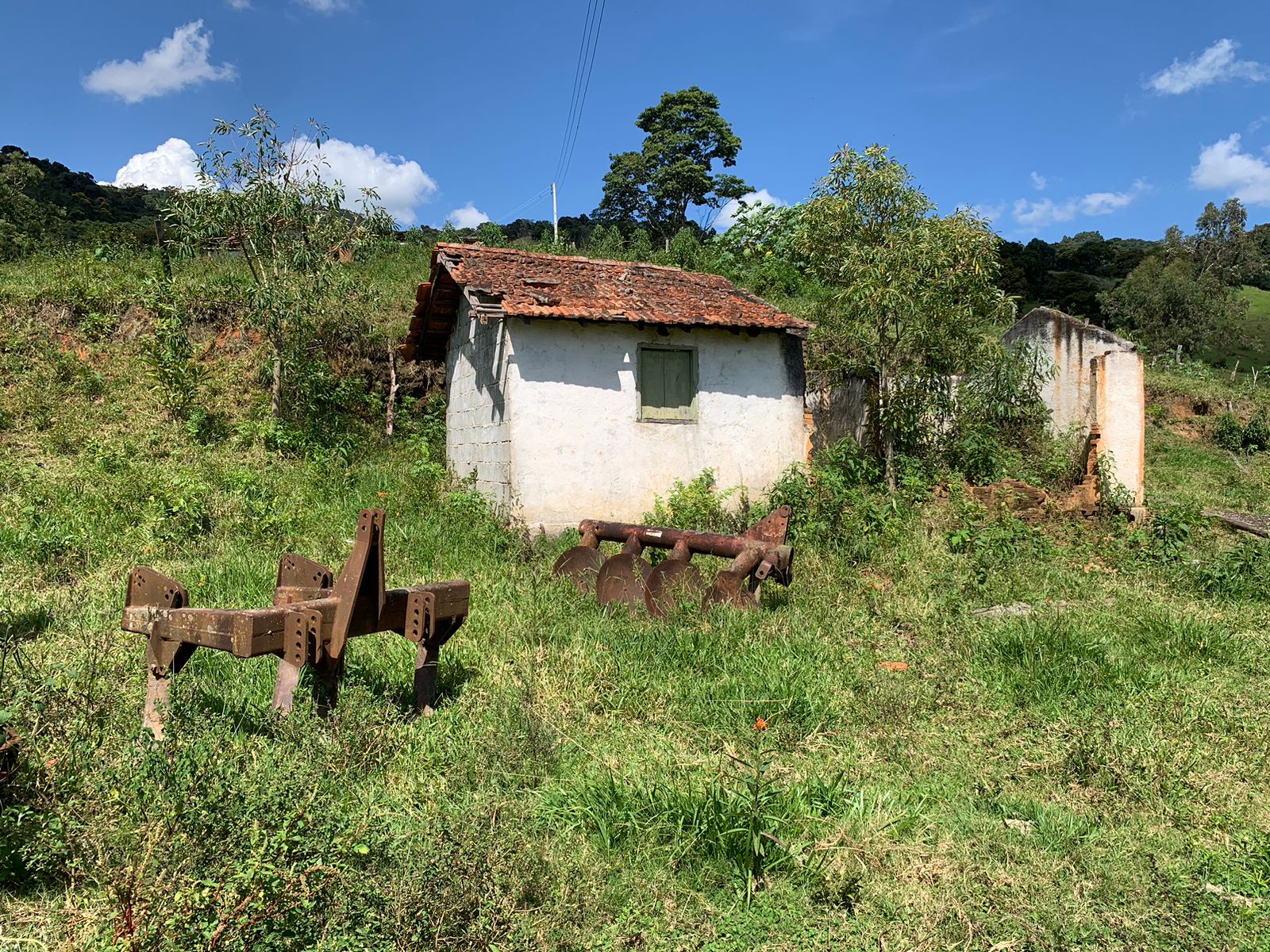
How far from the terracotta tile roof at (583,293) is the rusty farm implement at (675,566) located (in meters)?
3.18

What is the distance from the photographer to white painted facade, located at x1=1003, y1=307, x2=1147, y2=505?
11.0m

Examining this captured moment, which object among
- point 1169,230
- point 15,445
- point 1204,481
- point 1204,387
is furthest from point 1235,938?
point 1169,230

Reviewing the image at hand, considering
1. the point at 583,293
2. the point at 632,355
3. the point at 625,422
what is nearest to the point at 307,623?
the point at 625,422

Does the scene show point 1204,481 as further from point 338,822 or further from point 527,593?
point 338,822

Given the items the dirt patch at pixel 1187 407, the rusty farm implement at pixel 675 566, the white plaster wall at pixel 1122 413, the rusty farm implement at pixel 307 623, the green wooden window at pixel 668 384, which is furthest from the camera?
the dirt patch at pixel 1187 407

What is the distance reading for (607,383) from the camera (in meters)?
10.8

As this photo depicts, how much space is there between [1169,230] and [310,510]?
60.0 m

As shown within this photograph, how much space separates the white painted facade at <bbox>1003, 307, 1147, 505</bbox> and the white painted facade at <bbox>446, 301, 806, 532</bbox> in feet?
13.0

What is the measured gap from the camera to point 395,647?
18.9 feet

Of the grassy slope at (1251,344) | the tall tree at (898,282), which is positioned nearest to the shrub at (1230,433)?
the tall tree at (898,282)

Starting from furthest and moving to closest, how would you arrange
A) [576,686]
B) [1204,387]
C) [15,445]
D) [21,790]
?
[1204,387] → [15,445] → [576,686] → [21,790]

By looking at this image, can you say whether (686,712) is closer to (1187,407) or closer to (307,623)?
(307,623)

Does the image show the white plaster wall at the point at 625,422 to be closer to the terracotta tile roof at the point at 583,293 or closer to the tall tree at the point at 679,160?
the terracotta tile roof at the point at 583,293

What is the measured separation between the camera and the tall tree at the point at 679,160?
45.3 metres
